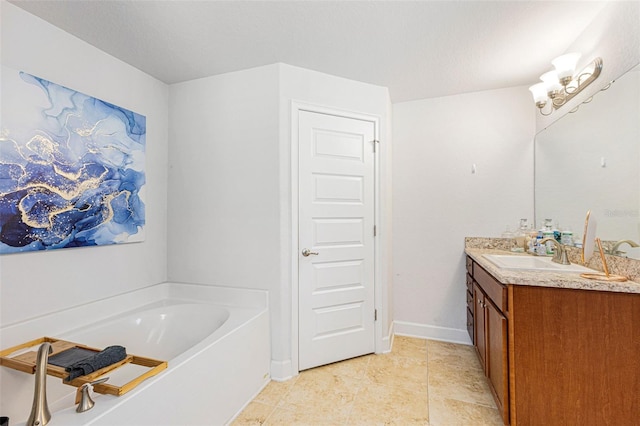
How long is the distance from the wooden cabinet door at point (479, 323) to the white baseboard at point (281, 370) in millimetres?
1358

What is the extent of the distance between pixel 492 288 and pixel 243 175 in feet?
6.21

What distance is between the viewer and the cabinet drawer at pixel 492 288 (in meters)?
1.52

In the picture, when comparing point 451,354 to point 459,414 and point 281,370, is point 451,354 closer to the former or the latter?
point 459,414

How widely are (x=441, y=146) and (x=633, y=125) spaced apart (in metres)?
1.48

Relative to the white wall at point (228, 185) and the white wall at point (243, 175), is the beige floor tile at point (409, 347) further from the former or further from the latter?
the white wall at point (228, 185)

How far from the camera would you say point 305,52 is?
6.70ft

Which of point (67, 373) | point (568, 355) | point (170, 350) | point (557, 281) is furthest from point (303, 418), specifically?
point (557, 281)

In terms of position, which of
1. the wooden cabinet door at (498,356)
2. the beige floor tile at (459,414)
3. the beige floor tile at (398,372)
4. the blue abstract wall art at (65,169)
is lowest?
the beige floor tile at (459,414)

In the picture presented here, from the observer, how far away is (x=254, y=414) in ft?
5.76

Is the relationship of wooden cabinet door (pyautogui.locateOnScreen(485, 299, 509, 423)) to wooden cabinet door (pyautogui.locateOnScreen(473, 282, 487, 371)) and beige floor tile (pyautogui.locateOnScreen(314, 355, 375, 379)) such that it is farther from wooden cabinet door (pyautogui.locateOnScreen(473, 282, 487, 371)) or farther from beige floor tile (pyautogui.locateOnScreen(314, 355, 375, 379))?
beige floor tile (pyautogui.locateOnScreen(314, 355, 375, 379))

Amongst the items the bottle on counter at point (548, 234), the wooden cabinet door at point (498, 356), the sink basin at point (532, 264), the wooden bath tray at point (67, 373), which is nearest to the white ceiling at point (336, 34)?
the bottle on counter at point (548, 234)

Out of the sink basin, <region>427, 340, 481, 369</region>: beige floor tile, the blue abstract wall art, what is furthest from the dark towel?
<region>427, 340, 481, 369</region>: beige floor tile

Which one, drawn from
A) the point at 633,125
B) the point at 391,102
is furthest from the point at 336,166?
the point at 633,125

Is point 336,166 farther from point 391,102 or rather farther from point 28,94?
point 28,94
